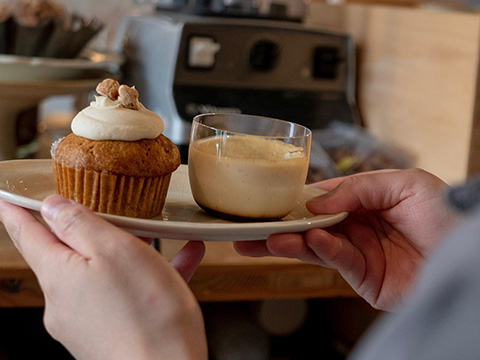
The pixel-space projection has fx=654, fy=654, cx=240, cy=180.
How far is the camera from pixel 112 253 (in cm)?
63

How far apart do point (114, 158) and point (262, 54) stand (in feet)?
3.64

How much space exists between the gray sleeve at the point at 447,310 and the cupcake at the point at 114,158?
56 cm

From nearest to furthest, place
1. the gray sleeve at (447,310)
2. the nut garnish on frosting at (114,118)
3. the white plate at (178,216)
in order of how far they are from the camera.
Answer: the gray sleeve at (447,310)
the white plate at (178,216)
the nut garnish on frosting at (114,118)

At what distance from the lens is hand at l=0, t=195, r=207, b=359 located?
2.01 feet

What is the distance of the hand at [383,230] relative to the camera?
918 mm

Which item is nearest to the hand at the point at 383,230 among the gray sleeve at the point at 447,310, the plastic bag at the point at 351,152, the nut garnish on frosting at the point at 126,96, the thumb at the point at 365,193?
the thumb at the point at 365,193

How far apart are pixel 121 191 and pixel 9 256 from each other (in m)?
0.47

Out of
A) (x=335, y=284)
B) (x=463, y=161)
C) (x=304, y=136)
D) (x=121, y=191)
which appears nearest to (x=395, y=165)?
(x=463, y=161)

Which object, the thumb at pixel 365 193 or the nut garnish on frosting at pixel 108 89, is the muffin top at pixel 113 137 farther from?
the thumb at pixel 365 193

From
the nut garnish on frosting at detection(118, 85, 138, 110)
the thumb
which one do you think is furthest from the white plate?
the nut garnish on frosting at detection(118, 85, 138, 110)

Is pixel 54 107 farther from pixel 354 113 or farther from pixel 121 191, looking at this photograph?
pixel 121 191

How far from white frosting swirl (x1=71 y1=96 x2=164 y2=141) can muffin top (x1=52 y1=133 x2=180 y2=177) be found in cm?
1

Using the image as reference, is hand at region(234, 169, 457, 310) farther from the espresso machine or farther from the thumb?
the espresso machine

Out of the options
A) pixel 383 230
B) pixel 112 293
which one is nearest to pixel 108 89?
pixel 112 293
